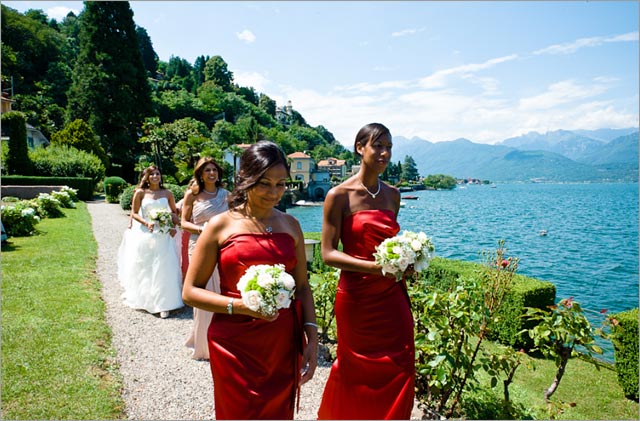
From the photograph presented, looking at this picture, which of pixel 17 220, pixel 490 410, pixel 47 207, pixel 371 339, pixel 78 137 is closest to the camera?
pixel 371 339

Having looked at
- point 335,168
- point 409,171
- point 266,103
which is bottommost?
point 335,168

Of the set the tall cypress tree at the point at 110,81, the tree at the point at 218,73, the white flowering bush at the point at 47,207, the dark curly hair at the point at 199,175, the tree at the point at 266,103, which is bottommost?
the white flowering bush at the point at 47,207

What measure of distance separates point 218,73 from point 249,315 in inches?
4973

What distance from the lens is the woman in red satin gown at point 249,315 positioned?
8.71ft

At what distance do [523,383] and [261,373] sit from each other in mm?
6351

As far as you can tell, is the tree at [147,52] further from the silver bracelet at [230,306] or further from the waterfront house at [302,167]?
the silver bracelet at [230,306]

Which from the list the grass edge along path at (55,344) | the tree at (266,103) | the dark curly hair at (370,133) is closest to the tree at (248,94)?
the tree at (266,103)

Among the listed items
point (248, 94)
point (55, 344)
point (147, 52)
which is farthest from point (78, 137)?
point (248, 94)

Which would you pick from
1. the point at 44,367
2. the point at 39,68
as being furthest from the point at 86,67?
the point at 44,367

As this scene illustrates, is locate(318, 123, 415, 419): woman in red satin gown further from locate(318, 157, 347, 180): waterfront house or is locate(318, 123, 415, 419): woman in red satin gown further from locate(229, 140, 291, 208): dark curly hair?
locate(318, 157, 347, 180): waterfront house

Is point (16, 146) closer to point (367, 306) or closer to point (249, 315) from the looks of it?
point (367, 306)

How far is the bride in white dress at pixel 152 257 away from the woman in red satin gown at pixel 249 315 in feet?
18.3

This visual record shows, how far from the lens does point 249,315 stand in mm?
2596

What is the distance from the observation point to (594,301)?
1769 cm
